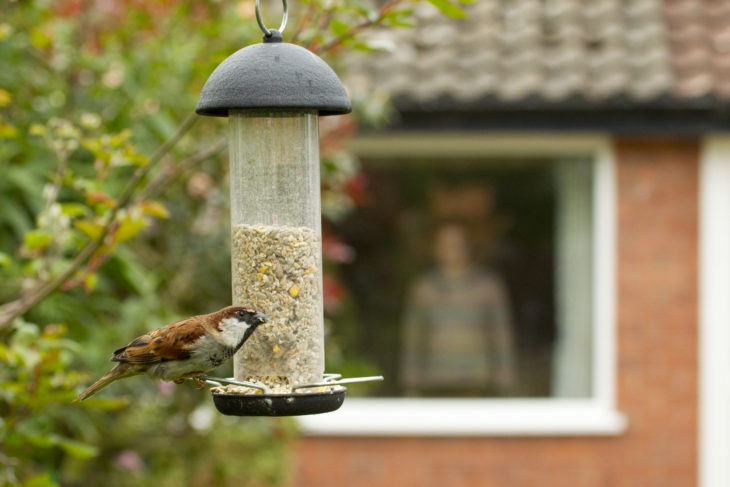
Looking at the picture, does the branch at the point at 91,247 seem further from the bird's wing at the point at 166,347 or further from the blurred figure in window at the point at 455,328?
the blurred figure in window at the point at 455,328

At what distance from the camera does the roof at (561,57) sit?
828cm

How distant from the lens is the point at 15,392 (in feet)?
11.9

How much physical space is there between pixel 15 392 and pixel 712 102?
598 centimetres

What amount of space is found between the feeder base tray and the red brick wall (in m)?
5.74

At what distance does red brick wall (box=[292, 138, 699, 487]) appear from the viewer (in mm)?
8711

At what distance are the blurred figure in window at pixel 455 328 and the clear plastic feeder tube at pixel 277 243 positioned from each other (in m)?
5.59

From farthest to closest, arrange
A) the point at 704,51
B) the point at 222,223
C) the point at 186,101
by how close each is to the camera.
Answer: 1. the point at 704,51
2. the point at 222,223
3. the point at 186,101

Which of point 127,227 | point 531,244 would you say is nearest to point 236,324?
point 127,227

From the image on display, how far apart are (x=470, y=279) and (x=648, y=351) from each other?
4.94 feet

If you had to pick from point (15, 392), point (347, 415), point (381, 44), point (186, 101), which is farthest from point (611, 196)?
point (15, 392)

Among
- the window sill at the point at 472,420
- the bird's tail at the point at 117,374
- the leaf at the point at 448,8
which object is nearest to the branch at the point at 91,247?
the bird's tail at the point at 117,374

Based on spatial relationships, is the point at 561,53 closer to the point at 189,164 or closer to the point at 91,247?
the point at 189,164

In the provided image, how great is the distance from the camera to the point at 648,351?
8.72m

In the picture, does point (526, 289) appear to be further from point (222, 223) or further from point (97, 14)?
point (97, 14)
